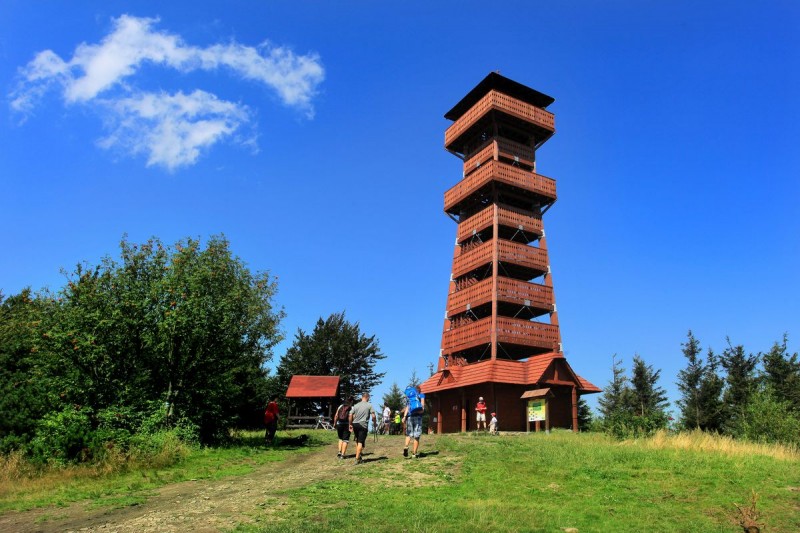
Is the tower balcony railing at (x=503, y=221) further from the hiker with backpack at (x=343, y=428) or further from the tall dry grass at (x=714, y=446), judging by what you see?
the hiker with backpack at (x=343, y=428)

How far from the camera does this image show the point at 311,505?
986cm

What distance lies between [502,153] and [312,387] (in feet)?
76.6

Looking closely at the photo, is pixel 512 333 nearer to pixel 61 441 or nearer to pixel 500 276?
pixel 500 276

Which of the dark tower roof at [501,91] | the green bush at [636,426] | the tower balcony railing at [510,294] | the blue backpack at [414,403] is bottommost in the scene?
the green bush at [636,426]

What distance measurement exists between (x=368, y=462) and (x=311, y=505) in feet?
18.4

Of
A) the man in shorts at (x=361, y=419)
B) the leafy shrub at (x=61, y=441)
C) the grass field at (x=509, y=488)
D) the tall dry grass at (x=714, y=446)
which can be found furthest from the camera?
the tall dry grass at (x=714, y=446)

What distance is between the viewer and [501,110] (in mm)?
39625

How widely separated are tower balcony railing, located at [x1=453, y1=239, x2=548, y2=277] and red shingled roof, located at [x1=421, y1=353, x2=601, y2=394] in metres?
7.20

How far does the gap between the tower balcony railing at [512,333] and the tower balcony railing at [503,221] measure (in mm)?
7189

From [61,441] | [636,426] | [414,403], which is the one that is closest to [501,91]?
[636,426]

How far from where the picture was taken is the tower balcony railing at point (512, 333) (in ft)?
114

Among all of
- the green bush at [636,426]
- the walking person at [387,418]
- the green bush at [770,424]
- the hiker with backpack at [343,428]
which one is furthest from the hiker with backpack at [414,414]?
the green bush at [770,424]

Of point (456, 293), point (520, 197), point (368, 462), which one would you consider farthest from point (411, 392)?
point (520, 197)

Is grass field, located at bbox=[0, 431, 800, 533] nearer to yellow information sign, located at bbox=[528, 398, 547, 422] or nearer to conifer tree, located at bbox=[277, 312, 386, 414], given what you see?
yellow information sign, located at bbox=[528, 398, 547, 422]
